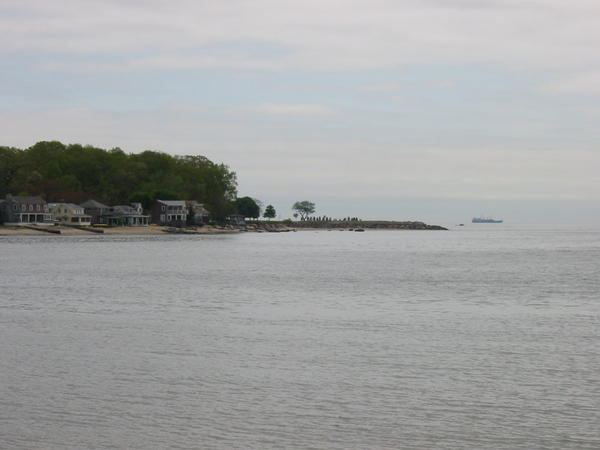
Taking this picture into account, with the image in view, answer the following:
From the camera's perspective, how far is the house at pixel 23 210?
15075cm

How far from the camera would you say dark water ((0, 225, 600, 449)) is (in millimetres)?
15523

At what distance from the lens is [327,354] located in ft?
78.6

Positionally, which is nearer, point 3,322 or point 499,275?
point 3,322

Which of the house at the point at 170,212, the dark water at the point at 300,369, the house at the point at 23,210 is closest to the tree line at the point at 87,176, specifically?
the house at the point at 170,212

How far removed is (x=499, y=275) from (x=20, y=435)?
4860 centimetres

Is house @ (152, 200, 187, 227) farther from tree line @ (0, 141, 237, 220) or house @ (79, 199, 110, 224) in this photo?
house @ (79, 199, 110, 224)

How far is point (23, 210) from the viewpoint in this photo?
152 m

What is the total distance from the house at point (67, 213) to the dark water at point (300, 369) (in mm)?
121853

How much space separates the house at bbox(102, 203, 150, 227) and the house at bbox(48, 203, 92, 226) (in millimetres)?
5242

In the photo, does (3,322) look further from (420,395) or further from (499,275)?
(499,275)

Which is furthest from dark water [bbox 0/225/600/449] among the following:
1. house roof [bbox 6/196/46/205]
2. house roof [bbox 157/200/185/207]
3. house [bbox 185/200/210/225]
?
house [bbox 185/200/210/225]

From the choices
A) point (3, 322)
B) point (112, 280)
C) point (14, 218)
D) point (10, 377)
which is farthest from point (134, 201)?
point (10, 377)

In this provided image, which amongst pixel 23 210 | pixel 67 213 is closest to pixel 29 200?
pixel 23 210

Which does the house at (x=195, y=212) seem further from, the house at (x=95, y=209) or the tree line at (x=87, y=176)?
the house at (x=95, y=209)
